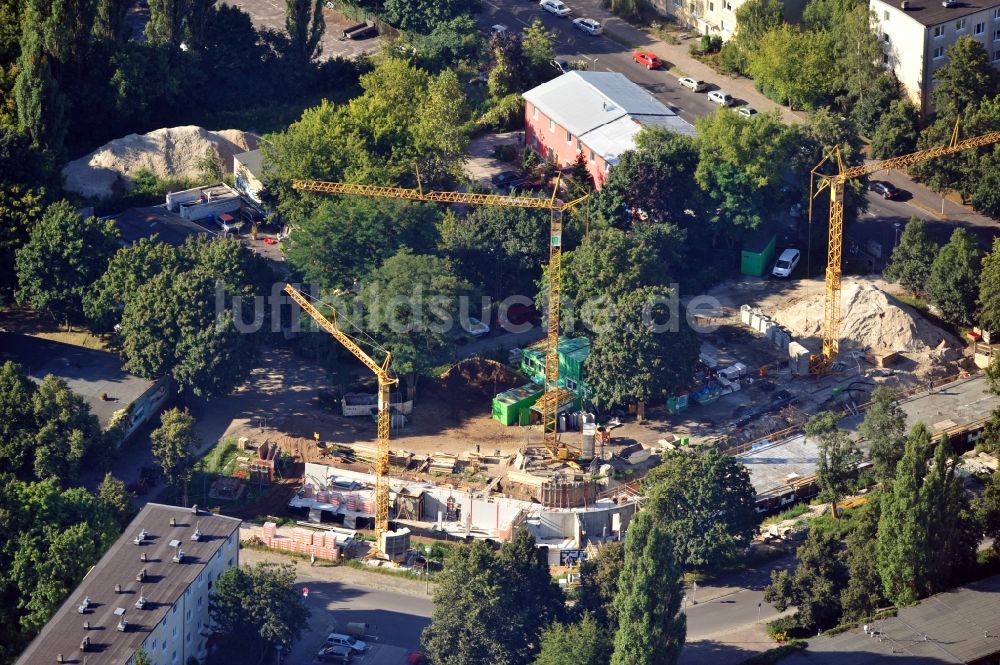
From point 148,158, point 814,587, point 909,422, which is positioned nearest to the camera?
point 814,587

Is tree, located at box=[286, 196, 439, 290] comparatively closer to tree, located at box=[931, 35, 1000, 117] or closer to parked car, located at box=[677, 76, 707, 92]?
parked car, located at box=[677, 76, 707, 92]

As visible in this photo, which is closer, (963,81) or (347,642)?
(347,642)

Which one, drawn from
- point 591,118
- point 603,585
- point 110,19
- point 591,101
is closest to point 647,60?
point 591,101

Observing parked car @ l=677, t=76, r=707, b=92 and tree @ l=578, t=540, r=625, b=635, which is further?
parked car @ l=677, t=76, r=707, b=92

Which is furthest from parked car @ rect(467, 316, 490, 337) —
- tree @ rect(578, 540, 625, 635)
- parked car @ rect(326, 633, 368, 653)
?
parked car @ rect(326, 633, 368, 653)

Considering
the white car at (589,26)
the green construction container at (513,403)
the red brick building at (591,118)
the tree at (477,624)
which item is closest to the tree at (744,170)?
the red brick building at (591,118)

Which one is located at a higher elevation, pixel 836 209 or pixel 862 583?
pixel 836 209

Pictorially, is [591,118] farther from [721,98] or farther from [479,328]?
[479,328]
